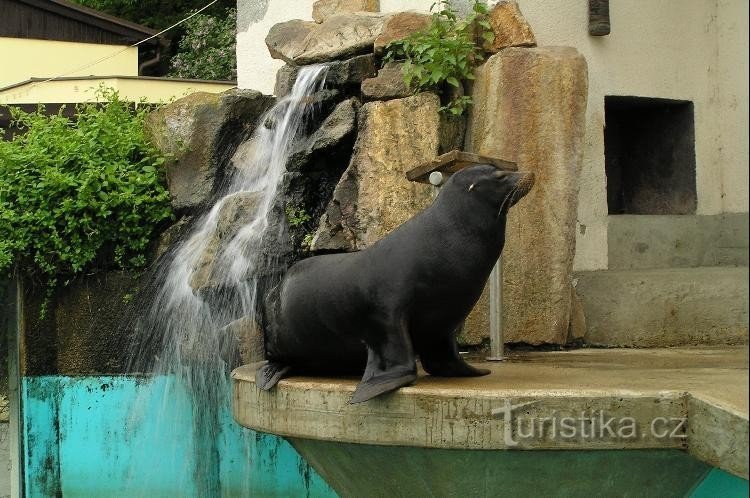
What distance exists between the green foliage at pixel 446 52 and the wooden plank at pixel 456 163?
3.52ft

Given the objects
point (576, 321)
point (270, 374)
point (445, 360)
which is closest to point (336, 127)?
point (576, 321)

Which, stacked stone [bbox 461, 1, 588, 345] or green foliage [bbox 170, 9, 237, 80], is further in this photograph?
green foliage [bbox 170, 9, 237, 80]

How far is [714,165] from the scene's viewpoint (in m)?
6.41

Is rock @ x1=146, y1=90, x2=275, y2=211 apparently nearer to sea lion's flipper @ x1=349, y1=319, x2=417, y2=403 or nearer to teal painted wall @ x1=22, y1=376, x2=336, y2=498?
teal painted wall @ x1=22, y1=376, x2=336, y2=498

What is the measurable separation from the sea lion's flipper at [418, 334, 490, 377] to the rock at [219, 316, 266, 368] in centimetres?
155

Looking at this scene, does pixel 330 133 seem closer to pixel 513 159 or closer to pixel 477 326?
pixel 513 159

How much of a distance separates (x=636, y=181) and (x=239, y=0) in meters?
3.82

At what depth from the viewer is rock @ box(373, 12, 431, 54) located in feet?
19.8

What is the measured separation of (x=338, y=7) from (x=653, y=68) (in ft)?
7.29

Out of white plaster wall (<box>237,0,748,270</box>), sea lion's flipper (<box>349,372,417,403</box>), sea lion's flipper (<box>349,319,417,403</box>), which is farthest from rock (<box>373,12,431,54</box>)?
sea lion's flipper (<box>349,372,417,403</box>)

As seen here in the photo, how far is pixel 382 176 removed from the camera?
18.3ft

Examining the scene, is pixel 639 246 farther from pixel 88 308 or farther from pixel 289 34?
pixel 88 308

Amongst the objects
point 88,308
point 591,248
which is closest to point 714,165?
point 591,248

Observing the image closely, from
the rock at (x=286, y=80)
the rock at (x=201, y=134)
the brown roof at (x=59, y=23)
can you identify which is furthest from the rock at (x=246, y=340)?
the brown roof at (x=59, y=23)
